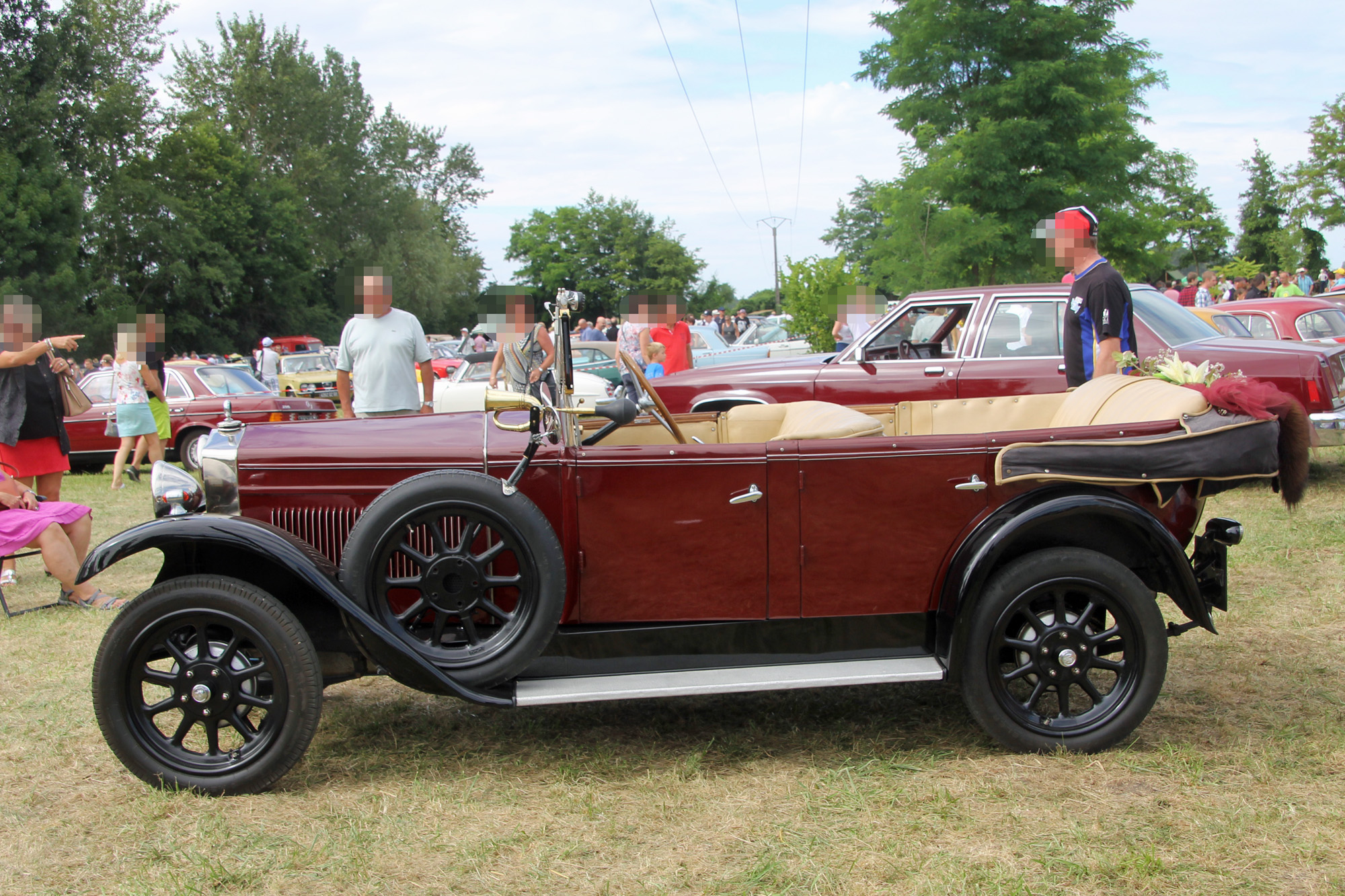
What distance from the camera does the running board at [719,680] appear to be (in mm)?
3213

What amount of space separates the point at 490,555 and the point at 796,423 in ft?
4.46

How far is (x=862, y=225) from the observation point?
11750 centimetres

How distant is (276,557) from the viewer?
10.3 feet

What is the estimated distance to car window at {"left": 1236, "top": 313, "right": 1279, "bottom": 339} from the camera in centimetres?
1052

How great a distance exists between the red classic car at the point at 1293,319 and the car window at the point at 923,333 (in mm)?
4358

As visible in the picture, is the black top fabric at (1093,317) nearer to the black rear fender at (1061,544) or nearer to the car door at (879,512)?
the black rear fender at (1061,544)

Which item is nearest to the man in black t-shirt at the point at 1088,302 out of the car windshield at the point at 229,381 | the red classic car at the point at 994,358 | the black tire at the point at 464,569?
the red classic car at the point at 994,358

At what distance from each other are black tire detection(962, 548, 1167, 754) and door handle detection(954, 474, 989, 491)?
286 millimetres

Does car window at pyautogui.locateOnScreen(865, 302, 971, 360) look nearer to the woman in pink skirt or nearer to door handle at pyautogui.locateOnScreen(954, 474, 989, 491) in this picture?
door handle at pyautogui.locateOnScreen(954, 474, 989, 491)

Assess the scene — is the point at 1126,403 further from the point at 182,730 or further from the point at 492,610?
the point at 182,730

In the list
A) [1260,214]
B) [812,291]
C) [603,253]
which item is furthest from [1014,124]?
[603,253]

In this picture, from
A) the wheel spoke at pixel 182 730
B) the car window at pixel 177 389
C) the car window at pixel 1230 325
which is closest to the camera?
the wheel spoke at pixel 182 730

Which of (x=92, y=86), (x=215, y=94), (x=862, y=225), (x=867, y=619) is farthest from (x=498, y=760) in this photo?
(x=862, y=225)

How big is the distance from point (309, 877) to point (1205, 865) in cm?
248
